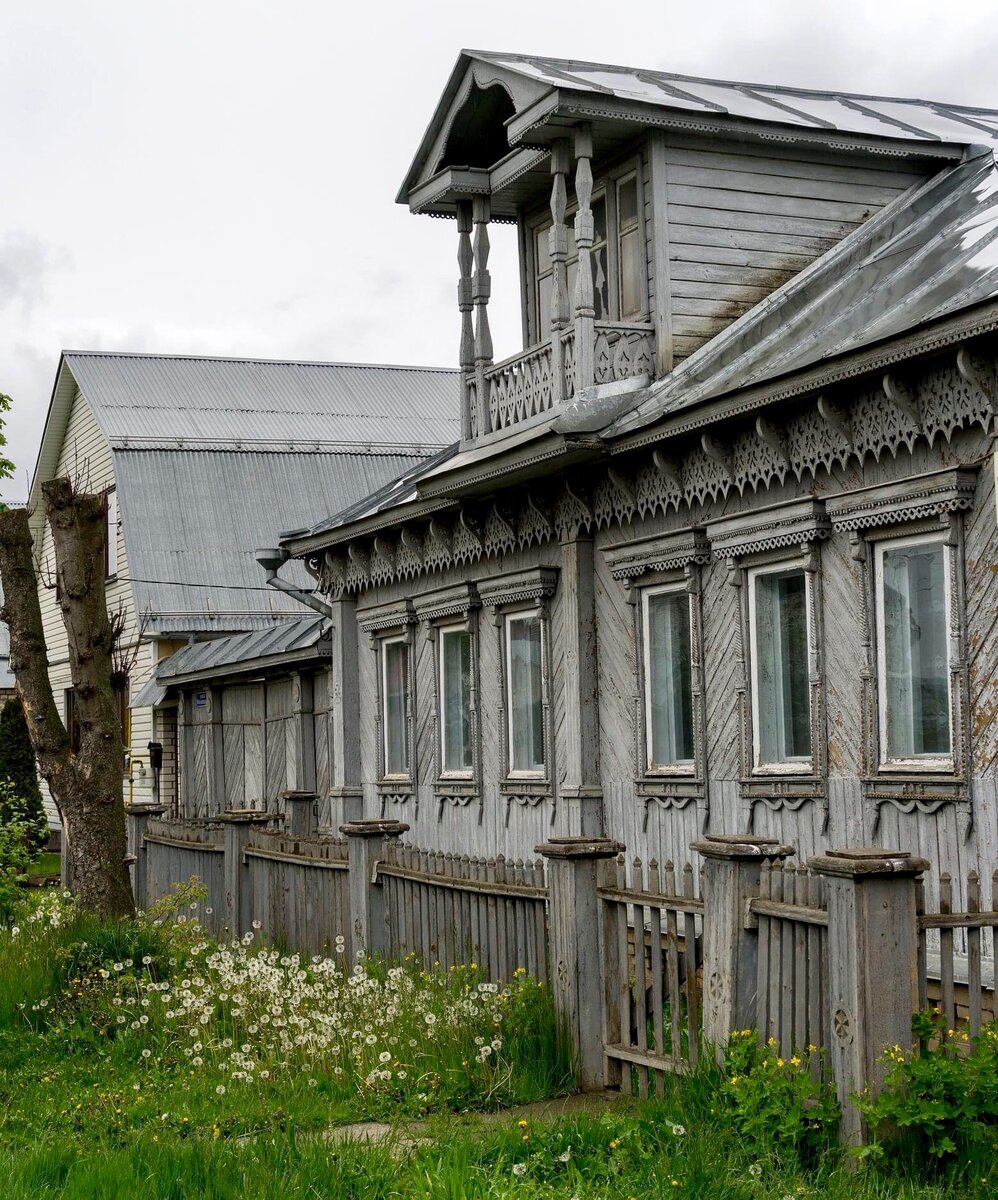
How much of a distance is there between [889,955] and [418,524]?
10.8 m

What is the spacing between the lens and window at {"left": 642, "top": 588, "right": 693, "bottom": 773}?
12.6 meters

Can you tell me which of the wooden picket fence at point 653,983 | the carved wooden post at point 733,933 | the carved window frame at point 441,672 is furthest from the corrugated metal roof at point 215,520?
the carved wooden post at point 733,933

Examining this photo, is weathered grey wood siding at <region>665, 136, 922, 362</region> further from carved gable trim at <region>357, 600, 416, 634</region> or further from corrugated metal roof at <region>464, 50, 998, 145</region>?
carved gable trim at <region>357, 600, 416, 634</region>

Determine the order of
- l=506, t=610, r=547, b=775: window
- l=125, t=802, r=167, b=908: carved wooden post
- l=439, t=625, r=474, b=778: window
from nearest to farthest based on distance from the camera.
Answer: l=506, t=610, r=547, b=775: window
l=439, t=625, r=474, b=778: window
l=125, t=802, r=167, b=908: carved wooden post

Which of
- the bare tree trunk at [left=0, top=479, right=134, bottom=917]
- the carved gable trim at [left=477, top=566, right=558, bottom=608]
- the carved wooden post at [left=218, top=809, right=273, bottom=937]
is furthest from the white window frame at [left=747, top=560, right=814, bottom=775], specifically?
the carved wooden post at [left=218, top=809, right=273, bottom=937]

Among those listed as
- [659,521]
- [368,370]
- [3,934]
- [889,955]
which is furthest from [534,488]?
[368,370]

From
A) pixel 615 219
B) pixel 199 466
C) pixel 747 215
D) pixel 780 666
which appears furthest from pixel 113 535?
pixel 780 666

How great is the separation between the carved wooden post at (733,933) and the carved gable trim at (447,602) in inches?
334

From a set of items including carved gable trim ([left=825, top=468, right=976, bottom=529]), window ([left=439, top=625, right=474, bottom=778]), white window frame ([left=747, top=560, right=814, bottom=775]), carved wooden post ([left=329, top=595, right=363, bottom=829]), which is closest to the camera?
carved gable trim ([left=825, top=468, right=976, bottom=529])

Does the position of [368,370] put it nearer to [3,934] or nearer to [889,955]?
[3,934]

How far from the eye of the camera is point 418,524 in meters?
16.7

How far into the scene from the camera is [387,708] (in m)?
18.0

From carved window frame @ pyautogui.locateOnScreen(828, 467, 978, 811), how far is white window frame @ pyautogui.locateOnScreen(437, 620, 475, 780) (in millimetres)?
5806

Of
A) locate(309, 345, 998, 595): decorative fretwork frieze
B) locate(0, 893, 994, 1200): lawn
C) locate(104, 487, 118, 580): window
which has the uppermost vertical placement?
locate(104, 487, 118, 580): window
